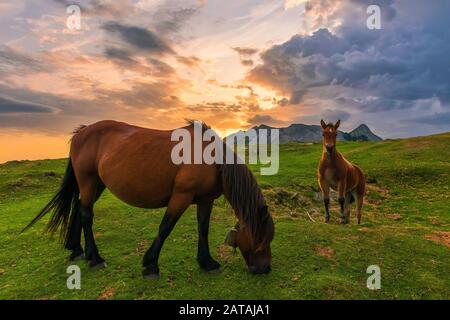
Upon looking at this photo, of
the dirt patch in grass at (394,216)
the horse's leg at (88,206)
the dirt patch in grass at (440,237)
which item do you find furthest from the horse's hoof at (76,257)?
the dirt patch in grass at (394,216)

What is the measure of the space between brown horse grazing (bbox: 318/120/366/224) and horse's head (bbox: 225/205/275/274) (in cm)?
552

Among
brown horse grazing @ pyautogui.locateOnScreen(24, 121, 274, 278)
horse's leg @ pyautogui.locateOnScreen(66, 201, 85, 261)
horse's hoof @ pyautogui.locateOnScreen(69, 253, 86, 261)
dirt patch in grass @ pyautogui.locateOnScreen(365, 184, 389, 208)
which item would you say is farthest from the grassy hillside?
dirt patch in grass @ pyautogui.locateOnScreen(365, 184, 389, 208)

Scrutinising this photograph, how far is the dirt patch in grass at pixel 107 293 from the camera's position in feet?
21.7

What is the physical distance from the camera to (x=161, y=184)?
7.01 m

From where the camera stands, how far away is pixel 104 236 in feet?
34.6

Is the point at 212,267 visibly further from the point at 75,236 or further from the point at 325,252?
the point at 75,236

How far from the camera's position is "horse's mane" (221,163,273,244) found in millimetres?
6875

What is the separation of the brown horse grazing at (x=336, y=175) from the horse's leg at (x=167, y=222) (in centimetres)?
641

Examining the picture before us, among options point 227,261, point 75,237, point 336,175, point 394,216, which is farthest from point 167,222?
point 394,216

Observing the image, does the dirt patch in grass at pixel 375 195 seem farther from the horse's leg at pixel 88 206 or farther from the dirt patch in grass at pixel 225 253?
the horse's leg at pixel 88 206

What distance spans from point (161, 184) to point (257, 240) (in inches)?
91.5

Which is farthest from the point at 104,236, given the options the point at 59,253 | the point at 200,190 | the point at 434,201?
the point at 434,201
